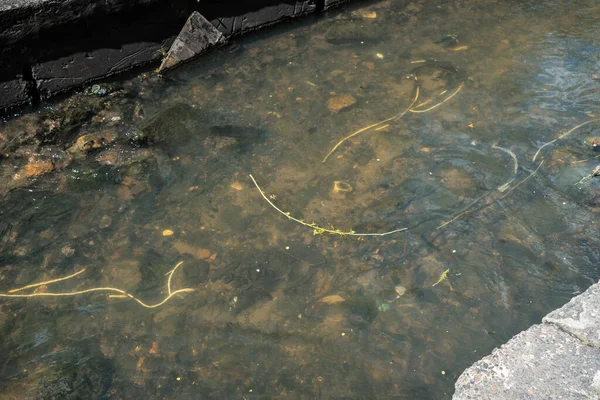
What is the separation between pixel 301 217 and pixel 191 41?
2.48m

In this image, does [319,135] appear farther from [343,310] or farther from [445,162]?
[343,310]

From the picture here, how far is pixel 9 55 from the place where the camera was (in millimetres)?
5125

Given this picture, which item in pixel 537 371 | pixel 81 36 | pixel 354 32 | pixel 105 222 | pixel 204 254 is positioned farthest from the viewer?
pixel 354 32

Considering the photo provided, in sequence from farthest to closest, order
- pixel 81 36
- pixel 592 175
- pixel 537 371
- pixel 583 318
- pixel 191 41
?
1. pixel 191 41
2. pixel 81 36
3. pixel 592 175
4. pixel 583 318
5. pixel 537 371

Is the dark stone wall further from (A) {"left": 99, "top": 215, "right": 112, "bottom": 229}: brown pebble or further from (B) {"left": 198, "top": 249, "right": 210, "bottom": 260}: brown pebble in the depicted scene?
(B) {"left": 198, "top": 249, "right": 210, "bottom": 260}: brown pebble

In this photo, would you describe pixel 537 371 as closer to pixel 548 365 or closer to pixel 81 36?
pixel 548 365

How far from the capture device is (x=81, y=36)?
17.8 feet

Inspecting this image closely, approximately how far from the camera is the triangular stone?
230 inches

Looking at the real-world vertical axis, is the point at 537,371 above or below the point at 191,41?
below

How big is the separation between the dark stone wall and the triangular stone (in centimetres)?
16

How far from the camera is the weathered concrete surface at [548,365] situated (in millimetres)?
2842

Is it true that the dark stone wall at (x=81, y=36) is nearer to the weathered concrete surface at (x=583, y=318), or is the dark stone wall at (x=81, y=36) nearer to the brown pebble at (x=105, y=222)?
the brown pebble at (x=105, y=222)

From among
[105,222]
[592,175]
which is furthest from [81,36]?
[592,175]

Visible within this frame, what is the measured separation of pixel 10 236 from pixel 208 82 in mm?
2331
